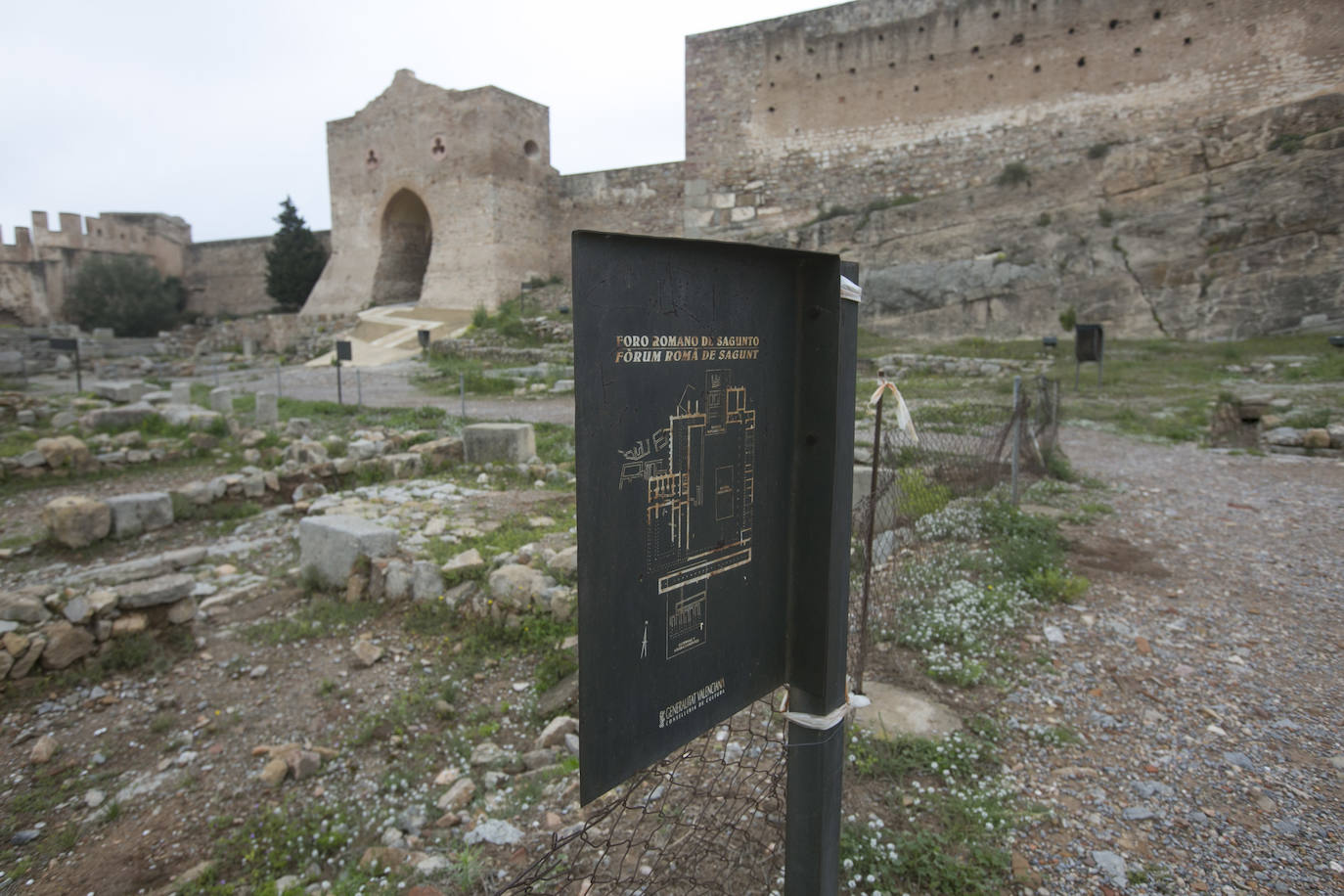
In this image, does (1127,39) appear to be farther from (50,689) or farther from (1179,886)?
(50,689)

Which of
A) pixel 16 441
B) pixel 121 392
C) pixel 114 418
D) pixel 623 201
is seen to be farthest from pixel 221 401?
pixel 623 201

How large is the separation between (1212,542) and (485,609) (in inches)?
210

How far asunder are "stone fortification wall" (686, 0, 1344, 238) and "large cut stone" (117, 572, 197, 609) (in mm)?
21210

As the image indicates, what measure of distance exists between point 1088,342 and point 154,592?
14.0 m

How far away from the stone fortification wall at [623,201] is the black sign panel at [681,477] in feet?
79.4

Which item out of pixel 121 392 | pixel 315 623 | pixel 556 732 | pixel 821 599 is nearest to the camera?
pixel 821 599

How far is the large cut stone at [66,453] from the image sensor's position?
870cm

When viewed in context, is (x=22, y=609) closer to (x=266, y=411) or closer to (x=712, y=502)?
(x=712, y=502)

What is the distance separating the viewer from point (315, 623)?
185 inches

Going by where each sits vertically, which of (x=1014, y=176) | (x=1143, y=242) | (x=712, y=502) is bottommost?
(x=712, y=502)

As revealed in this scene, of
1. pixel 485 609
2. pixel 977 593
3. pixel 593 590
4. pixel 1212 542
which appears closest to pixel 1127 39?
pixel 1212 542

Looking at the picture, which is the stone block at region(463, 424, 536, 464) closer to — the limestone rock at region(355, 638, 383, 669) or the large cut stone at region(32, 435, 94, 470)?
the limestone rock at region(355, 638, 383, 669)

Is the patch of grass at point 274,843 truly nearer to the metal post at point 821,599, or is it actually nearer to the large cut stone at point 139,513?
the metal post at point 821,599

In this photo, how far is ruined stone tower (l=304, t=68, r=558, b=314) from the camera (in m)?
24.0
